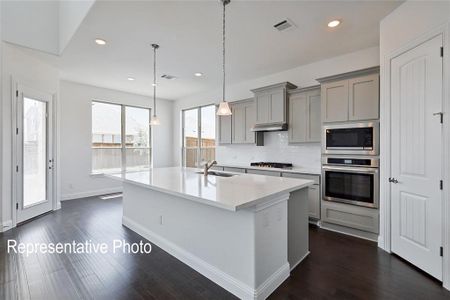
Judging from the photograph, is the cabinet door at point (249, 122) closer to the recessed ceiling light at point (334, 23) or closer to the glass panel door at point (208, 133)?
the glass panel door at point (208, 133)

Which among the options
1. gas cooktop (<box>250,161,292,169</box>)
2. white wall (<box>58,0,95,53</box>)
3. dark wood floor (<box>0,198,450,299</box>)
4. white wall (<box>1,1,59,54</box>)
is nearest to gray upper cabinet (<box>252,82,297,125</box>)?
gas cooktop (<box>250,161,292,169</box>)

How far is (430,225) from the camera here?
7.15 feet

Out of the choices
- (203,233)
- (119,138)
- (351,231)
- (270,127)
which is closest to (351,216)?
(351,231)

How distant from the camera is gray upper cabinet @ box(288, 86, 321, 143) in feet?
12.2

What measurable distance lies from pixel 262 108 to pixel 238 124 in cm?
84

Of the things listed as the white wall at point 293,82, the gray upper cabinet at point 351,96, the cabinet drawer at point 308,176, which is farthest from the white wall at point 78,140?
the gray upper cabinet at point 351,96

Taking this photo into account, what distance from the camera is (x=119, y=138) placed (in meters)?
6.22

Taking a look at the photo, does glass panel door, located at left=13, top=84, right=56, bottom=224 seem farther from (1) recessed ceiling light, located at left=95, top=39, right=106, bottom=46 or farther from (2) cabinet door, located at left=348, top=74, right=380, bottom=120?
(2) cabinet door, located at left=348, top=74, right=380, bottom=120

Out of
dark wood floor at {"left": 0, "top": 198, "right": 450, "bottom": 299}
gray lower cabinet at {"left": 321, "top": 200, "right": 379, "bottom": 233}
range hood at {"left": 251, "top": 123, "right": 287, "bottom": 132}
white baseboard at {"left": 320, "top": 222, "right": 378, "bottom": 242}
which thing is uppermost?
range hood at {"left": 251, "top": 123, "right": 287, "bottom": 132}

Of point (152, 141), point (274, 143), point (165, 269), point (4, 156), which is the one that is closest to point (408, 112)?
point (274, 143)

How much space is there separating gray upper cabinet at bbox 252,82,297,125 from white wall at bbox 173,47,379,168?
428 millimetres

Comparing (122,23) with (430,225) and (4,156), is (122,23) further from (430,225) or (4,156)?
(430,225)

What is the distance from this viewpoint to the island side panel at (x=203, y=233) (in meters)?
1.87

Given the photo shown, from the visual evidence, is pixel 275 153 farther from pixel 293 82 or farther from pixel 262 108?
pixel 293 82
